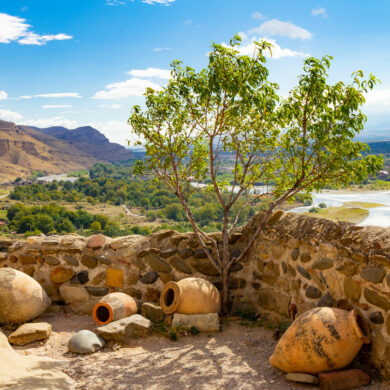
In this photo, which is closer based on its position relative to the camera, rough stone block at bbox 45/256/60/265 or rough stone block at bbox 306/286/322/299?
rough stone block at bbox 306/286/322/299

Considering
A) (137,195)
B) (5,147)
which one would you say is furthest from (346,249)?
(5,147)

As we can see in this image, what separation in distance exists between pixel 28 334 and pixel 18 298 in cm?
61

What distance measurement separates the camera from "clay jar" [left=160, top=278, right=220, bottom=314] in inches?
178

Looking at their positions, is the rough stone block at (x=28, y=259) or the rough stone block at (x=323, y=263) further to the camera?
the rough stone block at (x=28, y=259)

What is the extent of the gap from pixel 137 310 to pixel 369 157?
3.59 metres

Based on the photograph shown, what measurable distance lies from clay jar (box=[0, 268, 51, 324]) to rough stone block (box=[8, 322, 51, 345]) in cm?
35

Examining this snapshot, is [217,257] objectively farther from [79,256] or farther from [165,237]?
[79,256]

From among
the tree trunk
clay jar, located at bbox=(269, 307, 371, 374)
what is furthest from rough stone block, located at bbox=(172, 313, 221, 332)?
clay jar, located at bbox=(269, 307, 371, 374)

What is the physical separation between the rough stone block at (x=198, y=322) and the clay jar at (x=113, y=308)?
2.30ft

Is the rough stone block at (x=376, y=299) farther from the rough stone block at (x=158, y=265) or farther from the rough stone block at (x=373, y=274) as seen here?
the rough stone block at (x=158, y=265)

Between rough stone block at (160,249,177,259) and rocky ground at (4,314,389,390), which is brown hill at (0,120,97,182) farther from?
rocky ground at (4,314,389,390)

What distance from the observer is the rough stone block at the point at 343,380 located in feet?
9.59

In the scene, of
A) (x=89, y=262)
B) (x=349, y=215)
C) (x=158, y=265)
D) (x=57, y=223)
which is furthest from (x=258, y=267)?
(x=57, y=223)

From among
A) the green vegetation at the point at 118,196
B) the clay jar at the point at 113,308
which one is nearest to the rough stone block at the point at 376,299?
the clay jar at the point at 113,308
